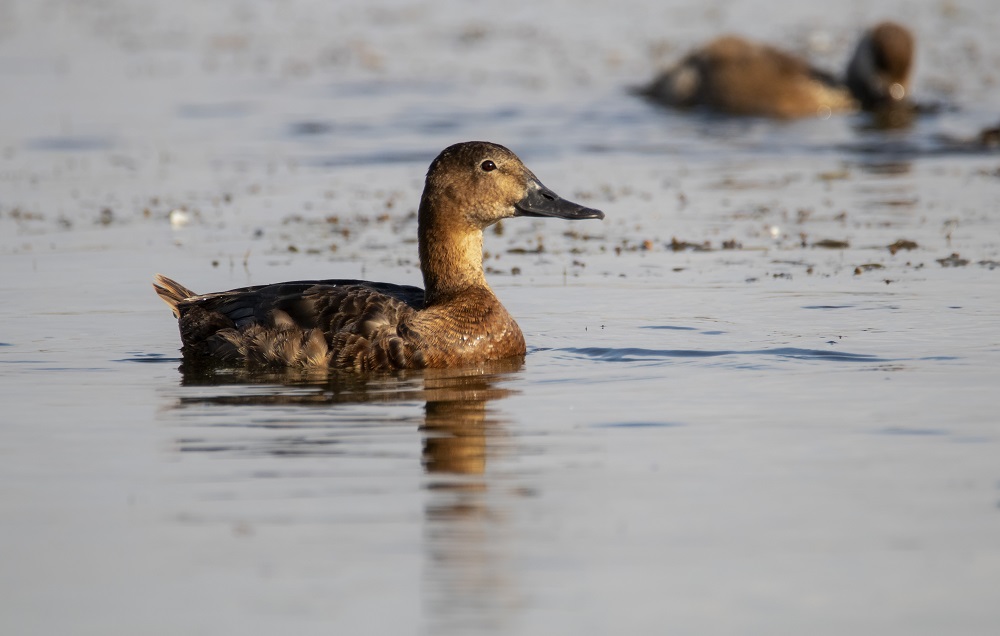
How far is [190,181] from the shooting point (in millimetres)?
16969

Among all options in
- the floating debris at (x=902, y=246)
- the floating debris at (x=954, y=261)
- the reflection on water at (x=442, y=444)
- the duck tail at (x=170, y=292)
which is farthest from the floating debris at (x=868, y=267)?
the duck tail at (x=170, y=292)

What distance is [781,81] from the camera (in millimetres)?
22438

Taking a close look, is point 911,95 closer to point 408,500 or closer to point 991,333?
point 991,333

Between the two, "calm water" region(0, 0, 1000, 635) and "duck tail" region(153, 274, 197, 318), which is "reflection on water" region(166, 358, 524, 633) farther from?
"duck tail" region(153, 274, 197, 318)

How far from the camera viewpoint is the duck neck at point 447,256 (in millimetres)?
10055

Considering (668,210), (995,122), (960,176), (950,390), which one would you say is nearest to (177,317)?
(950,390)

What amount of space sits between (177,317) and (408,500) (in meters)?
4.26

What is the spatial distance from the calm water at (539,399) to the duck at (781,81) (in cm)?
111

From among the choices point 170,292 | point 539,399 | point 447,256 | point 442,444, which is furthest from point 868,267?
point 442,444

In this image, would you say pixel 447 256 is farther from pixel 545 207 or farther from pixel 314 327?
pixel 314 327

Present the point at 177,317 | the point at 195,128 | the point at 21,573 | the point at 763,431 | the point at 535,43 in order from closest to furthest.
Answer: the point at 21,573, the point at 763,431, the point at 177,317, the point at 195,128, the point at 535,43

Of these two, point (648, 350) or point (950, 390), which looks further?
point (648, 350)

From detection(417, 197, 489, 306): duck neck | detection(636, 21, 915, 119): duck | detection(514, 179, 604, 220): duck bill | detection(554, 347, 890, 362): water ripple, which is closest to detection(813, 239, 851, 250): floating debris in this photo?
detection(514, 179, 604, 220): duck bill

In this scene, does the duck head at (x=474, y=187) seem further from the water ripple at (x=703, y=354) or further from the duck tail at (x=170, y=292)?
the duck tail at (x=170, y=292)
